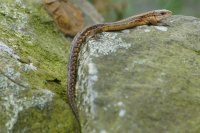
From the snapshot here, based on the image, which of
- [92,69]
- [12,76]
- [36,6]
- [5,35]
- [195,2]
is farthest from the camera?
[195,2]

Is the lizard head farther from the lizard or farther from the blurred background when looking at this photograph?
the blurred background

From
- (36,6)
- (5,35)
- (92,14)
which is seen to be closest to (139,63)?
(5,35)

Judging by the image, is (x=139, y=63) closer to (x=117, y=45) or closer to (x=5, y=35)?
(x=117, y=45)

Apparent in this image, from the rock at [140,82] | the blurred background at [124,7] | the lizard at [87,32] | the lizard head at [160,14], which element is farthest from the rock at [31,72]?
the blurred background at [124,7]

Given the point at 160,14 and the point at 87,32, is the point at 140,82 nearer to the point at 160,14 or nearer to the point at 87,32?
the point at 87,32

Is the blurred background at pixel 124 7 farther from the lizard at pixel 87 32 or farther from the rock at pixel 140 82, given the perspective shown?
the rock at pixel 140 82

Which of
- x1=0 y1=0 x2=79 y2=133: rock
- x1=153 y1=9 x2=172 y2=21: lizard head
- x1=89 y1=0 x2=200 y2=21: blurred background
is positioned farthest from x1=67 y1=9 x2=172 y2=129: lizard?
x1=89 y1=0 x2=200 y2=21: blurred background

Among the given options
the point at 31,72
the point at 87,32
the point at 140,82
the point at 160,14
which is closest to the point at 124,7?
the point at 160,14
